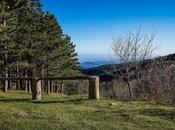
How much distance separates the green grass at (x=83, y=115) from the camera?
12.2 m

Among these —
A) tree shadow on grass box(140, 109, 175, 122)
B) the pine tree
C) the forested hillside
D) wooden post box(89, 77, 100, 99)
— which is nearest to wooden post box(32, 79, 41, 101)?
wooden post box(89, 77, 100, 99)

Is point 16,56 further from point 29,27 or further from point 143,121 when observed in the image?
point 143,121

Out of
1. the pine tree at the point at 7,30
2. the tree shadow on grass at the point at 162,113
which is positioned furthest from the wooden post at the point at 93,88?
the pine tree at the point at 7,30

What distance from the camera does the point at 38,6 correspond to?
43500 millimetres

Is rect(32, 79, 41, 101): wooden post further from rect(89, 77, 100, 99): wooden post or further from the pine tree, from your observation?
the pine tree

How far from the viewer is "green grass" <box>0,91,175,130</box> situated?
12.2 m

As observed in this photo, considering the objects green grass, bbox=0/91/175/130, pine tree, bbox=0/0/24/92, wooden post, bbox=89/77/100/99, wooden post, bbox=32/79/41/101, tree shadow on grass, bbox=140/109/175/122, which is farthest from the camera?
pine tree, bbox=0/0/24/92

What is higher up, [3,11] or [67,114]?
[3,11]

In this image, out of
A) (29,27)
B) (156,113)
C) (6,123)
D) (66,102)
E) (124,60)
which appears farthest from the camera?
(29,27)

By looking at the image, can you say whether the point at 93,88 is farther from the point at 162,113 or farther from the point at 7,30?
the point at 7,30

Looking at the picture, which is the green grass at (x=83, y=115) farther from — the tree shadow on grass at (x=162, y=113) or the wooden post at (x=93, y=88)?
the wooden post at (x=93, y=88)

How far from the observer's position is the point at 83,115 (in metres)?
14.0

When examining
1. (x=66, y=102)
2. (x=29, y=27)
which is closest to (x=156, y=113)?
(x=66, y=102)

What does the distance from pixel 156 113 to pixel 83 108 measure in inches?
110
